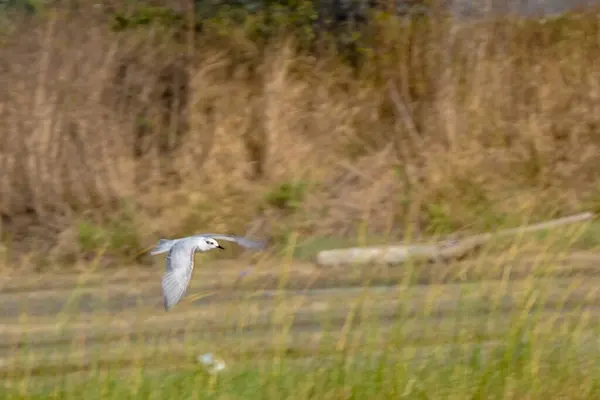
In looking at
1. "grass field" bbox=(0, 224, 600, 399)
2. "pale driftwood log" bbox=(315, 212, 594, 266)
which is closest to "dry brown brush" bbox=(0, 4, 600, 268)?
"pale driftwood log" bbox=(315, 212, 594, 266)

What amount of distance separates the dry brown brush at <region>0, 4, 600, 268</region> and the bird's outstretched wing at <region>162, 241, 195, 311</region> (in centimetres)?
357

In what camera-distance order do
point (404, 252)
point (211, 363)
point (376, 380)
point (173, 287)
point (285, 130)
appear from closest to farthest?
point (173, 287)
point (376, 380)
point (211, 363)
point (404, 252)
point (285, 130)

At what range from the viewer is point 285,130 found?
9.23 m

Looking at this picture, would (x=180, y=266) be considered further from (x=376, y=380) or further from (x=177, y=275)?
(x=376, y=380)

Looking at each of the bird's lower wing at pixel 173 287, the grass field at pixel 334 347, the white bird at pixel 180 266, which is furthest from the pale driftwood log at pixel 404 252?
the bird's lower wing at pixel 173 287

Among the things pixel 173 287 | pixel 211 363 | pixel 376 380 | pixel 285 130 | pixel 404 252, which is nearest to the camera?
pixel 173 287

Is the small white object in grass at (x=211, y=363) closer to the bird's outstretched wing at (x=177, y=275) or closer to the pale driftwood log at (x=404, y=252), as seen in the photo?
the bird's outstretched wing at (x=177, y=275)

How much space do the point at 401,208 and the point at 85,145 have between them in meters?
2.42

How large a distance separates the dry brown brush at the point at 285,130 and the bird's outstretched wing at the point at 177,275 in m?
3.57

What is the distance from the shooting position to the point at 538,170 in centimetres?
908

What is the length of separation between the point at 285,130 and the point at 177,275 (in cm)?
540

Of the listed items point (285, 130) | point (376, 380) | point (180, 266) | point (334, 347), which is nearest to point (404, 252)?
point (334, 347)

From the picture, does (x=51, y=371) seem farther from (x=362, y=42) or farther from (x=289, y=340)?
(x=362, y=42)

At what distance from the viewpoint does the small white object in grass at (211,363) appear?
14.5ft
